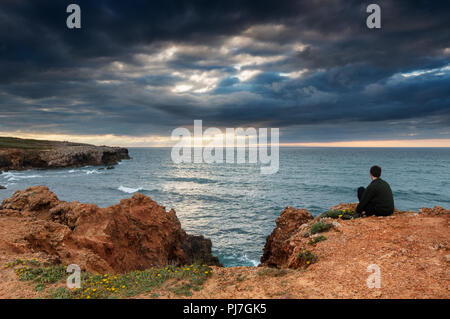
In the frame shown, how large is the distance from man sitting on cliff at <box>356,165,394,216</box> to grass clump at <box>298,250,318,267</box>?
3.40 m

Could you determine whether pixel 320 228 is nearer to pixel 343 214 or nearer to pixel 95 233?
pixel 343 214

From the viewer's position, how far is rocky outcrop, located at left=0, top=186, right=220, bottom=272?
357 inches

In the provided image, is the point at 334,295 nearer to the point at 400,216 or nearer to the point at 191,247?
the point at 400,216

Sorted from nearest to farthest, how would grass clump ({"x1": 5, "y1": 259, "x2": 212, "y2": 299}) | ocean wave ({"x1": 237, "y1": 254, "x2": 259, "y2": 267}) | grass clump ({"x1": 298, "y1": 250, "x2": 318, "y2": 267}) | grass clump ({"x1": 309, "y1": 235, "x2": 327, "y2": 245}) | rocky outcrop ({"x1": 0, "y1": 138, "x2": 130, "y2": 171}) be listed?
1. grass clump ({"x1": 5, "y1": 259, "x2": 212, "y2": 299})
2. grass clump ({"x1": 298, "y1": 250, "x2": 318, "y2": 267})
3. grass clump ({"x1": 309, "y1": 235, "x2": 327, "y2": 245})
4. ocean wave ({"x1": 237, "y1": 254, "x2": 259, "y2": 267})
5. rocky outcrop ({"x1": 0, "y1": 138, "x2": 130, "y2": 171})

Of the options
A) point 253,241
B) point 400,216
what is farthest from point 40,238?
point 253,241

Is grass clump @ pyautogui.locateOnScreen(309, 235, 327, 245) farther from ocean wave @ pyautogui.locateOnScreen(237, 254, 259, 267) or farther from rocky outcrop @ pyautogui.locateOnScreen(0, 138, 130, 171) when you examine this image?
rocky outcrop @ pyautogui.locateOnScreen(0, 138, 130, 171)

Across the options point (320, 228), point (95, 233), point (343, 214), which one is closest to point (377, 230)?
point (320, 228)

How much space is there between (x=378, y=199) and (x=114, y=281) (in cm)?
929

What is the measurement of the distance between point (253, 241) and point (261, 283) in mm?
16663

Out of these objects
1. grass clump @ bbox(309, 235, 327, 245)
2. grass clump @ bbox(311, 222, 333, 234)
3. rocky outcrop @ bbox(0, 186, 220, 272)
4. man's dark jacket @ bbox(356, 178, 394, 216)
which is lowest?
rocky outcrop @ bbox(0, 186, 220, 272)

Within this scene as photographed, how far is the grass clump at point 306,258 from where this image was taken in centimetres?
689

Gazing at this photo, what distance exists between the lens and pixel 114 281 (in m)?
6.44

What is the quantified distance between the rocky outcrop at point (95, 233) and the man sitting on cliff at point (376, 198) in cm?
744

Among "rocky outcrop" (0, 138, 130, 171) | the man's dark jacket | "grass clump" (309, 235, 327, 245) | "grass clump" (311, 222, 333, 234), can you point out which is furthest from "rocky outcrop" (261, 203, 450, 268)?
"rocky outcrop" (0, 138, 130, 171)
